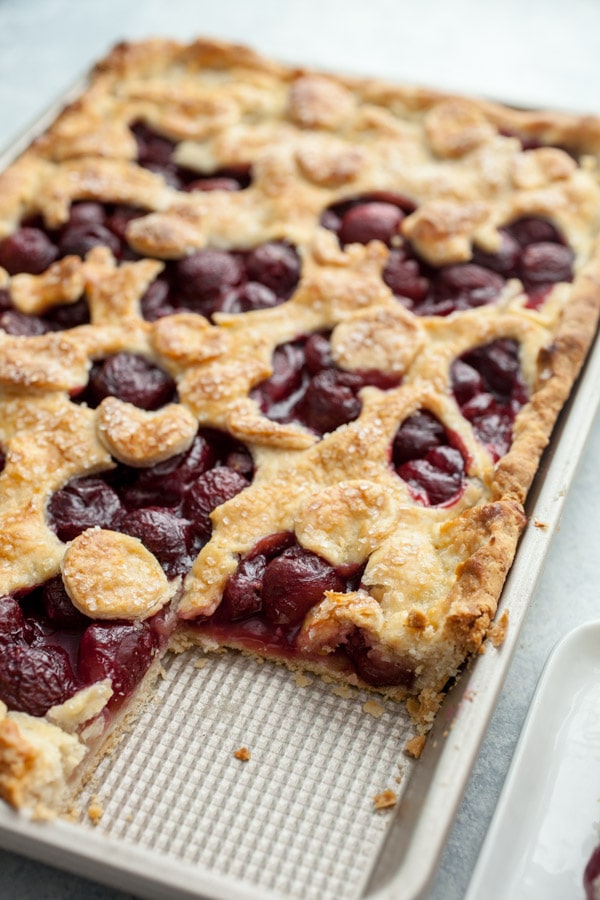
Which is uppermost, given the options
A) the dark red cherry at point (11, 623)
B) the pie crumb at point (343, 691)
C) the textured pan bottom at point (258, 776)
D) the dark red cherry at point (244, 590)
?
the dark red cherry at point (244, 590)

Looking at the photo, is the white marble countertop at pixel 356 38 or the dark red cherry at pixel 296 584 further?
the white marble countertop at pixel 356 38

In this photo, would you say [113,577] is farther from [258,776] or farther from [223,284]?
[223,284]

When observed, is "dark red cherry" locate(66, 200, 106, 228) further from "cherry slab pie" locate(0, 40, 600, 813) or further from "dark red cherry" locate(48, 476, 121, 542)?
"dark red cherry" locate(48, 476, 121, 542)

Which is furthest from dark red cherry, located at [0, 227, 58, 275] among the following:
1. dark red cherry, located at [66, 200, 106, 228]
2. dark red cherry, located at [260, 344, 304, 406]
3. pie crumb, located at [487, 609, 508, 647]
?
pie crumb, located at [487, 609, 508, 647]

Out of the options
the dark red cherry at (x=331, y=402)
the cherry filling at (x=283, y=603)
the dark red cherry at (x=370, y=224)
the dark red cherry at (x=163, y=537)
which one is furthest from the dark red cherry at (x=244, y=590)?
the dark red cherry at (x=370, y=224)

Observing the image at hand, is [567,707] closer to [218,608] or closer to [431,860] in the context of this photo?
[431,860]

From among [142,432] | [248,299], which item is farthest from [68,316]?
[142,432]

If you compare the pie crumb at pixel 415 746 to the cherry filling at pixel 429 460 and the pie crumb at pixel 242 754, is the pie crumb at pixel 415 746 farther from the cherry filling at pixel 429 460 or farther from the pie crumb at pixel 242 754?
the cherry filling at pixel 429 460

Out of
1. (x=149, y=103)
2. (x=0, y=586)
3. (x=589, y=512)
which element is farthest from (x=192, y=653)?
(x=149, y=103)

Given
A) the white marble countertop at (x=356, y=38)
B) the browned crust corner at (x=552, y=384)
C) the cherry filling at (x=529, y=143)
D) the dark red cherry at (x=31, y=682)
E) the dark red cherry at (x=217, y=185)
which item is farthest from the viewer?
the white marble countertop at (x=356, y=38)
